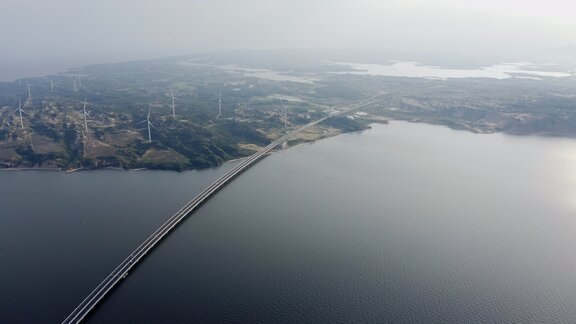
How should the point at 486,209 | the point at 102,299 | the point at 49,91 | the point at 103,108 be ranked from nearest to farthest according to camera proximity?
the point at 102,299, the point at 486,209, the point at 103,108, the point at 49,91

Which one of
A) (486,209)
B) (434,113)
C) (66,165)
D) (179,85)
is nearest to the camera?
(486,209)

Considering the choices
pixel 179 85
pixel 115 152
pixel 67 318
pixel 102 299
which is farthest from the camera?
pixel 179 85

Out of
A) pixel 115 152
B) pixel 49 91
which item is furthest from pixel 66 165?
pixel 49 91

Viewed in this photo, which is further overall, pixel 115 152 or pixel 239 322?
pixel 115 152

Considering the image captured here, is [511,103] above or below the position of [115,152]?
above

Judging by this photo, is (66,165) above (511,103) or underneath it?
underneath

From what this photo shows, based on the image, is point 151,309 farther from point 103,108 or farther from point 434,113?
point 434,113

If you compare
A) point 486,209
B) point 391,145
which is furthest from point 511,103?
point 486,209

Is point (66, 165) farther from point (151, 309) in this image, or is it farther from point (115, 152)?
point (151, 309)

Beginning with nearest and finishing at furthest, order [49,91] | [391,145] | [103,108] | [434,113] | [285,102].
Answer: [391,145]
[103,108]
[434,113]
[285,102]
[49,91]
